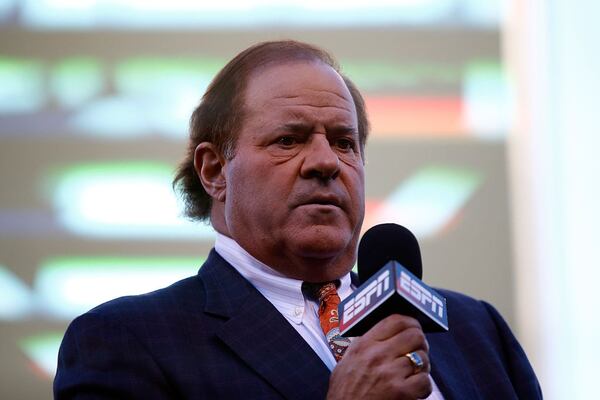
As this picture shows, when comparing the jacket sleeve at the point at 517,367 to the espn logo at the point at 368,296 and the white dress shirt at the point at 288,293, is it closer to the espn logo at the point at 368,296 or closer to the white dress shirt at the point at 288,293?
the white dress shirt at the point at 288,293

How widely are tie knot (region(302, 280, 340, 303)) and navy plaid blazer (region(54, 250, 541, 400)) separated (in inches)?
5.1

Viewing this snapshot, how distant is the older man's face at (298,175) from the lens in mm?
2404

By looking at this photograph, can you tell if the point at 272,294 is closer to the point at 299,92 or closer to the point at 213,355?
the point at 213,355

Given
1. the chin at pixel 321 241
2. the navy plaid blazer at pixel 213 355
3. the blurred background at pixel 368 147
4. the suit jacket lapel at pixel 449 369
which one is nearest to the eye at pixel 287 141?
the chin at pixel 321 241

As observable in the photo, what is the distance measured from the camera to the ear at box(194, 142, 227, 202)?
8.77ft

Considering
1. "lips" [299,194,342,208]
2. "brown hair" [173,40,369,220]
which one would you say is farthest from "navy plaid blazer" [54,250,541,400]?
"brown hair" [173,40,369,220]

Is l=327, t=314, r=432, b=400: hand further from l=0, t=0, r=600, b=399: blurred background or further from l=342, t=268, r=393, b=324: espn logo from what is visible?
l=0, t=0, r=600, b=399: blurred background

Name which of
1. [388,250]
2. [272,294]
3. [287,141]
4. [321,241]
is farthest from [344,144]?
[388,250]

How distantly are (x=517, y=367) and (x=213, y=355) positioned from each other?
793 mm

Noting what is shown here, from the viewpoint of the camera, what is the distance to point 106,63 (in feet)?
15.0

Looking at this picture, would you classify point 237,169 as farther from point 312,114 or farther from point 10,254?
point 10,254

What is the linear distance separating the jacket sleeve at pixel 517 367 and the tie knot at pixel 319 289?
475 mm

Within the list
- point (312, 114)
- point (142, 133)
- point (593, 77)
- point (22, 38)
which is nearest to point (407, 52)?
→ point (593, 77)

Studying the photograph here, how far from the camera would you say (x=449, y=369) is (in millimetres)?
2396
